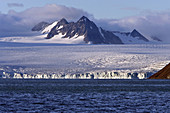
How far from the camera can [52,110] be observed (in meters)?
50.5

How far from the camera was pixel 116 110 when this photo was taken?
167 feet

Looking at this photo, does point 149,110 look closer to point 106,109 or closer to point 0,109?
point 106,109

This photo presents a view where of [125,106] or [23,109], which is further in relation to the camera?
[125,106]

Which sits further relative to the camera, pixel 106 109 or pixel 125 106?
pixel 125 106

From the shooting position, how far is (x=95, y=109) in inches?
2034

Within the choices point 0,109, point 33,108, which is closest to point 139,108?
point 33,108

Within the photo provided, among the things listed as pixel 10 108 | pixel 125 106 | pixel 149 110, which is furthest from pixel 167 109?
pixel 10 108

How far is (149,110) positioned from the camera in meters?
51.1

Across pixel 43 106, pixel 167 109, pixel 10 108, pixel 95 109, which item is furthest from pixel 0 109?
pixel 167 109

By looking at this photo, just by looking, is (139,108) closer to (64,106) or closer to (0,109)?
(64,106)

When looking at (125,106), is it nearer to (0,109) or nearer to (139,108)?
(139,108)

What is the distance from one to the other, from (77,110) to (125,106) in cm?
804

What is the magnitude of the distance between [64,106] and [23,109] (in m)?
6.39

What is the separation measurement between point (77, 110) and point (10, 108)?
830 cm
